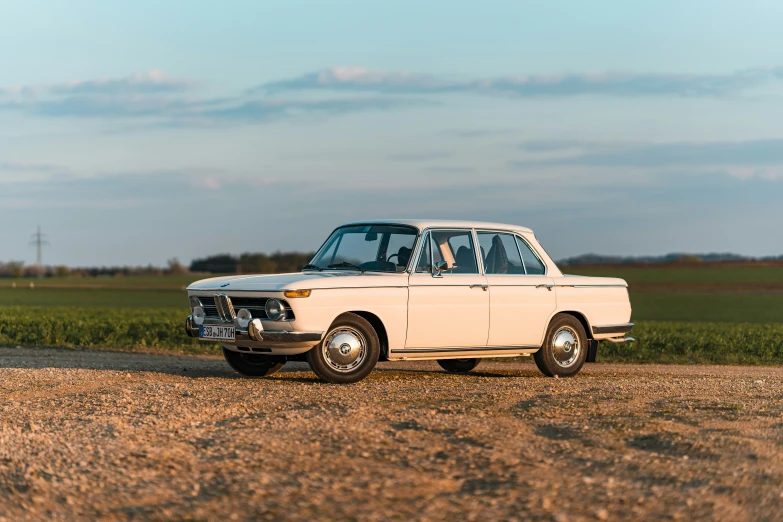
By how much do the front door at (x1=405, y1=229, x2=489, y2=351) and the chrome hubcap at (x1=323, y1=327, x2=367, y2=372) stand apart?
63 centimetres

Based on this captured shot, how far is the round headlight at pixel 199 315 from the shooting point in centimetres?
1209

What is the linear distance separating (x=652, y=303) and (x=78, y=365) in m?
44.7

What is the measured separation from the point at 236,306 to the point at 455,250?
9.09ft

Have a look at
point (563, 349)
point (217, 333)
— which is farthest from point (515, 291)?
point (217, 333)

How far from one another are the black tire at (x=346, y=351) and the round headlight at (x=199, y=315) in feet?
5.28

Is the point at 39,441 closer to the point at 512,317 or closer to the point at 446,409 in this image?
the point at 446,409

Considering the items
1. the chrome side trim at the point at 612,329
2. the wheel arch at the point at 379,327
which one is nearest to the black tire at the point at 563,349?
the chrome side trim at the point at 612,329

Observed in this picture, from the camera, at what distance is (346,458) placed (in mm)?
6961

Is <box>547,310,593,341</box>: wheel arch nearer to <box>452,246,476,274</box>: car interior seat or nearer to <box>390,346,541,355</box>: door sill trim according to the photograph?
<box>390,346,541,355</box>: door sill trim

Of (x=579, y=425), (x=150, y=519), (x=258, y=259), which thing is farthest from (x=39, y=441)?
(x=258, y=259)

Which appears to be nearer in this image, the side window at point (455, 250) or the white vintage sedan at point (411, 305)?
the white vintage sedan at point (411, 305)

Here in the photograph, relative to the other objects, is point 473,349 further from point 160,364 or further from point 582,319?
point 160,364

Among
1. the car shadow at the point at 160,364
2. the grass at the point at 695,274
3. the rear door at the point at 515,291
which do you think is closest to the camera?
the rear door at the point at 515,291

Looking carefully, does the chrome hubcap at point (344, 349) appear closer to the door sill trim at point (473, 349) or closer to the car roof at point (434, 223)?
the door sill trim at point (473, 349)
